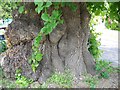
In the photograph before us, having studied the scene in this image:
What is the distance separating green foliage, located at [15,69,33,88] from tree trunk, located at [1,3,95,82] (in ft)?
0.17

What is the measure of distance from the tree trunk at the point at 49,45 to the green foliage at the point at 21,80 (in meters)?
0.05

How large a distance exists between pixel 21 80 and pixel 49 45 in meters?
0.56

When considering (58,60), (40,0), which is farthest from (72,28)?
(40,0)

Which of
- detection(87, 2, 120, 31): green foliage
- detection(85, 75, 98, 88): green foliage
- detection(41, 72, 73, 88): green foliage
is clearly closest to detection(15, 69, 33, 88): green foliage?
detection(41, 72, 73, 88): green foliage

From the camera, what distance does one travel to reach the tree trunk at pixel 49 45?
8.98ft

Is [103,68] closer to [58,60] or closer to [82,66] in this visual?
[82,66]

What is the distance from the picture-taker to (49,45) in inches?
110

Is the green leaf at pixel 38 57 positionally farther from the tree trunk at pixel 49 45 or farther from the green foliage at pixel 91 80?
the green foliage at pixel 91 80

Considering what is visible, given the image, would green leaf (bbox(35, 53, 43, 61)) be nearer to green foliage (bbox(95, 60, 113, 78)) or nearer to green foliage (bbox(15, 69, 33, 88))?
green foliage (bbox(15, 69, 33, 88))

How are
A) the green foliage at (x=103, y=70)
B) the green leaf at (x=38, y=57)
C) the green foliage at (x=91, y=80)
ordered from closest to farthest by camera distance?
the green leaf at (x=38, y=57), the green foliage at (x=91, y=80), the green foliage at (x=103, y=70)

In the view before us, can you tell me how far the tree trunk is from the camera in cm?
274

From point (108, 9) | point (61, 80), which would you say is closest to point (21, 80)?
point (61, 80)

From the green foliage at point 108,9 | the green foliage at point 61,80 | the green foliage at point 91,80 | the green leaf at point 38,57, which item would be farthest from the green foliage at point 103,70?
the green leaf at point 38,57

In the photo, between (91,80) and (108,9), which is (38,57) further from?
(108,9)
